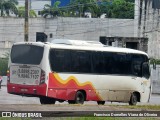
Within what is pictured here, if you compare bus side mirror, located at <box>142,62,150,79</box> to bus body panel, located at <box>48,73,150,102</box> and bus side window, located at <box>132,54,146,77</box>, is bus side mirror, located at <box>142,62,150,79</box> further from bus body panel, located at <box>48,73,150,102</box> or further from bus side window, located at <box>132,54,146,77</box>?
bus body panel, located at <box>48,73,150,102</box>

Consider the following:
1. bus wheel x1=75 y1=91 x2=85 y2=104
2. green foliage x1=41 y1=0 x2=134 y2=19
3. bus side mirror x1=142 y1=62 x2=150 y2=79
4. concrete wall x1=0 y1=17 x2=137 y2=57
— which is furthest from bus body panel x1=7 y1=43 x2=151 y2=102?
green foliage x1=41 y1=0 x2=134 y2=19

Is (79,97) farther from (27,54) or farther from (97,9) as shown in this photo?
(97,9)

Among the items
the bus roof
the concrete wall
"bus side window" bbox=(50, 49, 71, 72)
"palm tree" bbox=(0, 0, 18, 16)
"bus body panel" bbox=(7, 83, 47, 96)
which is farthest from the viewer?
"palm tree" bbox=(0, 0, 18, 16)

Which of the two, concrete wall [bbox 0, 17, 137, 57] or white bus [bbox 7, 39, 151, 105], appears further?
concrete wall [bbox 0, 17, 137, 57]

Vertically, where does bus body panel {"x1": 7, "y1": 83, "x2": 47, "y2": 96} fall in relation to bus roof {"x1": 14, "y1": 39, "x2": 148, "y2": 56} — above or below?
below

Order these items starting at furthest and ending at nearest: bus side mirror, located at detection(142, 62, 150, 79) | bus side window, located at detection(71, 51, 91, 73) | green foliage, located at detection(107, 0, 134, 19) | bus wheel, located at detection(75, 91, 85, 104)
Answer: green foliage, located at detection(107, 0, 134, 19) < bus side mirror, located at detection(142, 62, 150, 79) < bus side window, located at detection(71, 51, 91, 73) < bus wheel, located at detection(75, 91, 85, 104)

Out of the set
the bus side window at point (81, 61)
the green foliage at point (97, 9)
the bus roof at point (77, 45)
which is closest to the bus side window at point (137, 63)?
the bus roof at point (77, 45)

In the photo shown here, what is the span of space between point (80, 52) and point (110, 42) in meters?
29.9

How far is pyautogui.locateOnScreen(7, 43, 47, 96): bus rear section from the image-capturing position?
2366 cm

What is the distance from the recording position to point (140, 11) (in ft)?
223

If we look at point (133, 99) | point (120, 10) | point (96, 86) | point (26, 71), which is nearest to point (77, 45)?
point (96, 86)

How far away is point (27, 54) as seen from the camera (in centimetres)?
2423

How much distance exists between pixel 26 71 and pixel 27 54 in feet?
2.43

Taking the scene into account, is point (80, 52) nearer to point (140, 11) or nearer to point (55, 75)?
point (55, 75)
